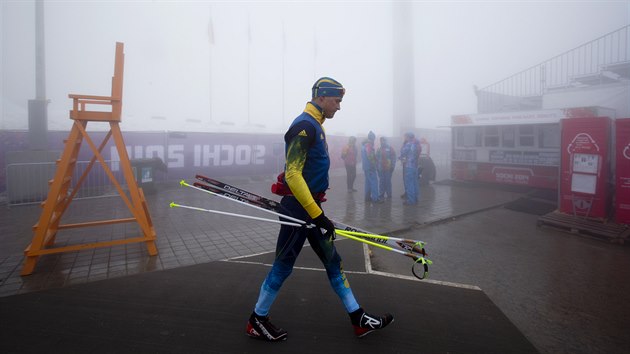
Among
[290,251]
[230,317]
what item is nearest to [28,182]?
[230,317]

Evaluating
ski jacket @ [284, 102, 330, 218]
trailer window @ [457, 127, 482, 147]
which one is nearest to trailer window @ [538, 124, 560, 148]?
trailer window @ [457, 127, 482, 147]

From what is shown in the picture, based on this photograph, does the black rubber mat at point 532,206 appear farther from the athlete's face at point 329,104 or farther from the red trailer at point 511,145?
the athlete's face at point 329,104

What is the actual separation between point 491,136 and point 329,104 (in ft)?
41.2

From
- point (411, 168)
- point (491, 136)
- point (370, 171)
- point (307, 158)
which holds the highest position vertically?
point (491, 136)

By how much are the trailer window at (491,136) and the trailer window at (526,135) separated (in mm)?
889

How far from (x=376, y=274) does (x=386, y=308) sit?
917mm

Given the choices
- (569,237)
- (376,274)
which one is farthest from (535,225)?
(376,274)

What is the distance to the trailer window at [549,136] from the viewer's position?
11.2m

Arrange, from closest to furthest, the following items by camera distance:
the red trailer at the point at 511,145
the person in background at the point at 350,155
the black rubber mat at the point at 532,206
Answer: the black rubber mat at the point at 532,206 → the red trailer at the point at 511,145 → the person in background at the point at 350,155

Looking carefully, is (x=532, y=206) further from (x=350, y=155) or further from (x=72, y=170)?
(x=72, y=170)

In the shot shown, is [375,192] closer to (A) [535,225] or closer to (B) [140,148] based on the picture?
(A) [535,225]

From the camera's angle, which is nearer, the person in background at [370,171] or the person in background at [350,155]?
the person in background at [370,171]

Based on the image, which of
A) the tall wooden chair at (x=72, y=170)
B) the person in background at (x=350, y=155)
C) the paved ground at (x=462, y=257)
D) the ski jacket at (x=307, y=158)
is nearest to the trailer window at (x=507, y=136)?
the paved ground at (x=462, y=257)

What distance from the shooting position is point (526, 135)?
1202 cm
